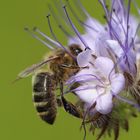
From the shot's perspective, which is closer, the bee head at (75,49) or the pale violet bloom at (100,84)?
the pale violet bloom at (100,84)

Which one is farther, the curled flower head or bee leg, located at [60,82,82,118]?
bee leg, located at [60,82,82,118]

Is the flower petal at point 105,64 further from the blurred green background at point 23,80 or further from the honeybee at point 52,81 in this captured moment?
the blurred green background at point 23,80

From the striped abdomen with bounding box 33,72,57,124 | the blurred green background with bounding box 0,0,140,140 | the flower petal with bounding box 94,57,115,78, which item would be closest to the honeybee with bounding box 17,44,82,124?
the striped abdomen with bounding box 33,72,57,124

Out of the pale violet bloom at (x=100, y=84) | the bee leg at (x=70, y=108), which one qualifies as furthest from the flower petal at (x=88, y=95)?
the bee leg at (x=70, y=108)

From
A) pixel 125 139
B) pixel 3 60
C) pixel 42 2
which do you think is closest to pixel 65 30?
pixel 125 139

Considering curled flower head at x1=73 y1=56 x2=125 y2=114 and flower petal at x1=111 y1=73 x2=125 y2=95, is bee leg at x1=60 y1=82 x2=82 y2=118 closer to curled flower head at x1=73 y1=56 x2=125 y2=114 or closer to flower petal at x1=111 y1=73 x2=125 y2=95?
curled flower head at x1=73 y1=56 x2=125 y2=114

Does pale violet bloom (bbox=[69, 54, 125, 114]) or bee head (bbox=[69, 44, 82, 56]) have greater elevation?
bee head (bbox=[69, 44, 82, 56])
